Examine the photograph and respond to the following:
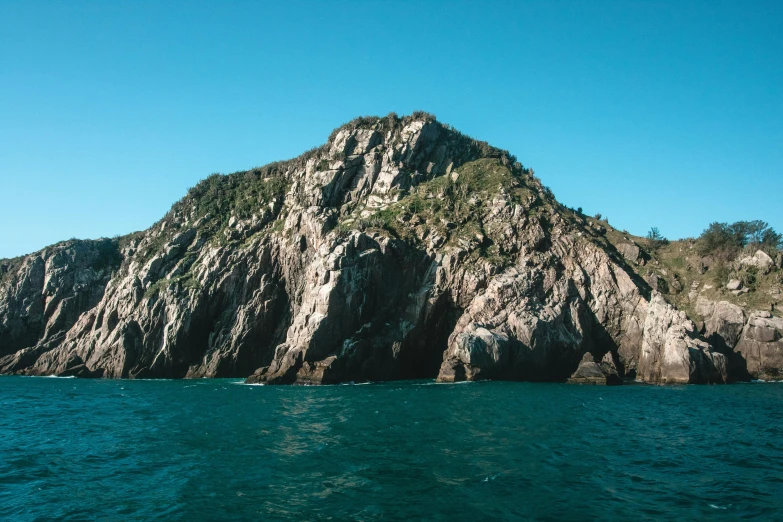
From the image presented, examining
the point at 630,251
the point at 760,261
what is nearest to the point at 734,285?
the point at 760,261

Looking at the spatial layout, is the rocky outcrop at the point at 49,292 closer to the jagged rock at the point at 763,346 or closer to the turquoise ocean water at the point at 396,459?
the turquoise ocean water at the point at 396,459

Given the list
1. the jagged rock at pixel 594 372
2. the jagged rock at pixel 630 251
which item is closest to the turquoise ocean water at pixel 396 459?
the jagged rock at pixel 594 372

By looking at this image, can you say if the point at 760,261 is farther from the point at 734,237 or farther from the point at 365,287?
the point at 365,287

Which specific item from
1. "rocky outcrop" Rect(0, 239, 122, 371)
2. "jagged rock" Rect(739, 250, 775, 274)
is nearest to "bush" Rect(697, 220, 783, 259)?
"jagged rock" Rect(739, 250, 775, 274)

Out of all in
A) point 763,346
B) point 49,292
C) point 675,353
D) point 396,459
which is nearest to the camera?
point 396,459

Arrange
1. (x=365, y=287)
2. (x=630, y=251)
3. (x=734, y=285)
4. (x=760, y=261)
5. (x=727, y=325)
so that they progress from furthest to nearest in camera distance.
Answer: (x=630, y=251) → (x=760, y=261) → (x=734, y=285) → (x=365, y=287) → (x=727, y=325)

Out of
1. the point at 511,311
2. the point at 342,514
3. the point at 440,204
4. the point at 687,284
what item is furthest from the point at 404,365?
the point at 342,514

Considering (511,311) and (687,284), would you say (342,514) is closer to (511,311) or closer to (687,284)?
(511,311)

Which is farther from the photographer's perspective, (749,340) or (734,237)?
(734,237)
